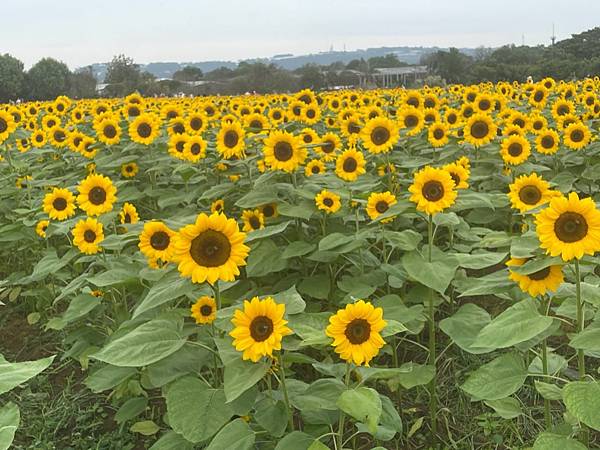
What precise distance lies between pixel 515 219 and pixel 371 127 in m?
1.34

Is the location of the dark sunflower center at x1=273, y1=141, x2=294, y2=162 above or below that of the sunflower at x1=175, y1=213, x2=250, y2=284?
above

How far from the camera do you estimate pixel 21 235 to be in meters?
5.19

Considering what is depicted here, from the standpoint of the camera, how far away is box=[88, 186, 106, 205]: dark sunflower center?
4094 millimetres

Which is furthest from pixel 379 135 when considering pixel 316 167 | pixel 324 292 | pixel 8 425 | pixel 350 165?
pixel 8 425

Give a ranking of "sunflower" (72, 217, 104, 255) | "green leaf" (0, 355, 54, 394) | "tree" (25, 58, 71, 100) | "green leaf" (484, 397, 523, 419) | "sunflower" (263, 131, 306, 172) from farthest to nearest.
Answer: "tree" (25, 58, 71, 100) → "sunflower" (263, 131, 306, 172) → "sunflower" (72, 217, 104, 255) → "green leaf" (484, 397, 523, 419) → "green leaf" (0, 355, 54, 394)

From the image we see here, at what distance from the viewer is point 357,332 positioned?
2.23 meters

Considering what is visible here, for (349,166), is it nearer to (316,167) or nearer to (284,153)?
(284,153)

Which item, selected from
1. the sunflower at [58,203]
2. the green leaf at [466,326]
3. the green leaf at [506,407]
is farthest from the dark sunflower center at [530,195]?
the sunflower at [58,203]

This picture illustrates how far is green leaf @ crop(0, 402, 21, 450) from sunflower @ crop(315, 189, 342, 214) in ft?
7.98

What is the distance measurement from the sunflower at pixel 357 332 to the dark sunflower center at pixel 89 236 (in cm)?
199

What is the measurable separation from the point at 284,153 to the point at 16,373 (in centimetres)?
285

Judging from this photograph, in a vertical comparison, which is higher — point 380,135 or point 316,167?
point 380,135

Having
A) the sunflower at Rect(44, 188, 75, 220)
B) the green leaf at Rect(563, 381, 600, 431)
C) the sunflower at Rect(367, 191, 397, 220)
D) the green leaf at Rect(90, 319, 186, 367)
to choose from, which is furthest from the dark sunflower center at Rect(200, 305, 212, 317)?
the sunflower at Rect(44, 188, 75, 220)

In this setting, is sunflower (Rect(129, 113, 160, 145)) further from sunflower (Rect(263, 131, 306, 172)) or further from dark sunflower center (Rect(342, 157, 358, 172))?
dark sunflower center (Rect(342, 157, 358, 172))
